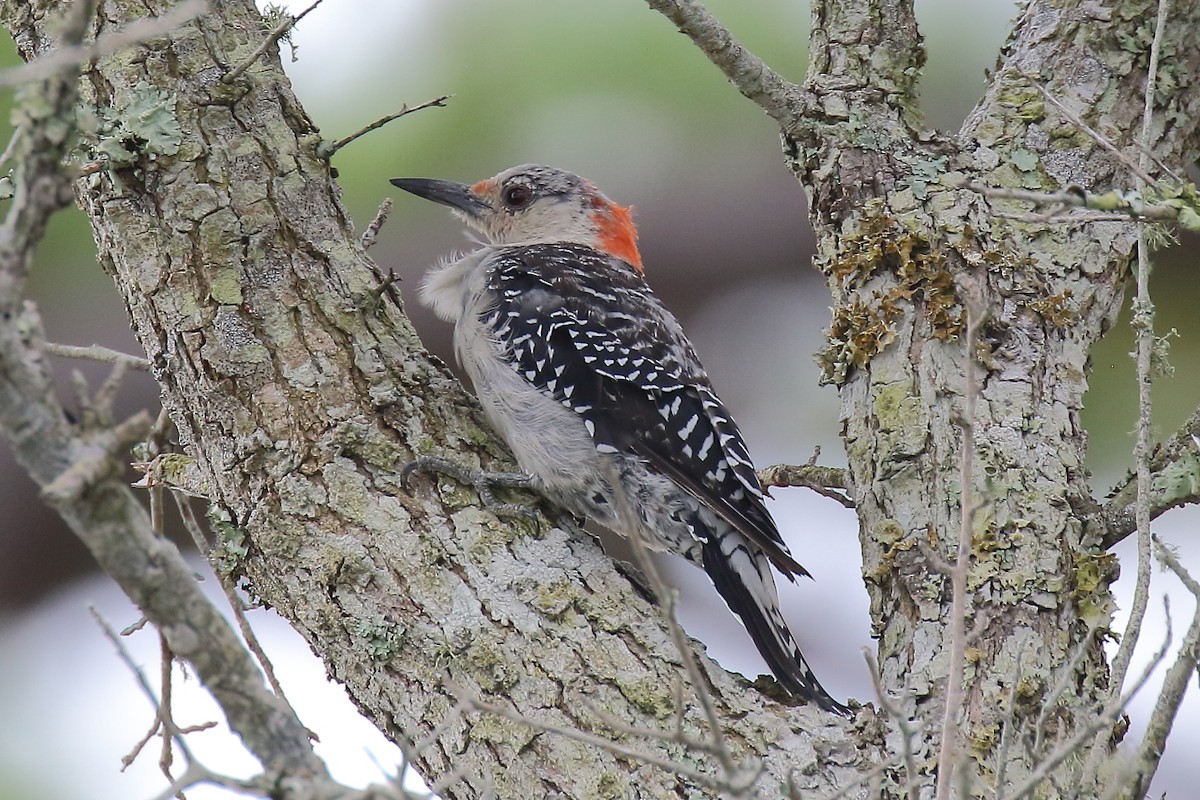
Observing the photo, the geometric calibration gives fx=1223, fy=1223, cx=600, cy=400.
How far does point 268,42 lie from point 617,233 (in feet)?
8.00

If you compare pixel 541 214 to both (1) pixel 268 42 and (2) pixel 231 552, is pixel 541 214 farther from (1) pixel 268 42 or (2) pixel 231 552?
(2) pixel 231 552

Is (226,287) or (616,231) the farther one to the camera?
(616,231)

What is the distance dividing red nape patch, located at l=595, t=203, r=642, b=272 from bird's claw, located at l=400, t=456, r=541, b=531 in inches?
82.2

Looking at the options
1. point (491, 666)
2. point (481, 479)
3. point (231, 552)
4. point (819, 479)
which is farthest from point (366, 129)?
point (819, 479)

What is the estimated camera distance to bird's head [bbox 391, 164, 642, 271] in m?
5.25

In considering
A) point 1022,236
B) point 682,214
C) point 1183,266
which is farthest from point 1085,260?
point 682,214

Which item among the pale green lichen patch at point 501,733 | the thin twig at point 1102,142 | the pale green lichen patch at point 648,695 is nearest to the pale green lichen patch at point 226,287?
the pale green lichen patch at point 501,733

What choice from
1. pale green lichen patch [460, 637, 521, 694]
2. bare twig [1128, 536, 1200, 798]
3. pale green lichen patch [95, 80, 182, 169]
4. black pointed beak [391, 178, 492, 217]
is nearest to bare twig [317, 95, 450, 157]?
pale green lichen patch [95, 80, 182, 169]

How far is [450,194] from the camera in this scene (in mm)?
5117

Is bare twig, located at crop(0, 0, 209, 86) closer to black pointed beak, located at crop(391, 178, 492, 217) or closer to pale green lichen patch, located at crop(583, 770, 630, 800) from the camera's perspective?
pale green lichen patch, located at crop(583, 770, 630, 800)

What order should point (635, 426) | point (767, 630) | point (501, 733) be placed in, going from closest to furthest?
point (501, 733)
point (767, 630)
point (635, 426)

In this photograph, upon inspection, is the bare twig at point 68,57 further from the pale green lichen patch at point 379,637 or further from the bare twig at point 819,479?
the bare twig at point 819,479

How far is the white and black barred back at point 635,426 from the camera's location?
3607mm

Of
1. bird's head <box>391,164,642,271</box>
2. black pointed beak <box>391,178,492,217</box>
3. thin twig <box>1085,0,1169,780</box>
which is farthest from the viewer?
bird's head <box>391,164,642,271</box>
